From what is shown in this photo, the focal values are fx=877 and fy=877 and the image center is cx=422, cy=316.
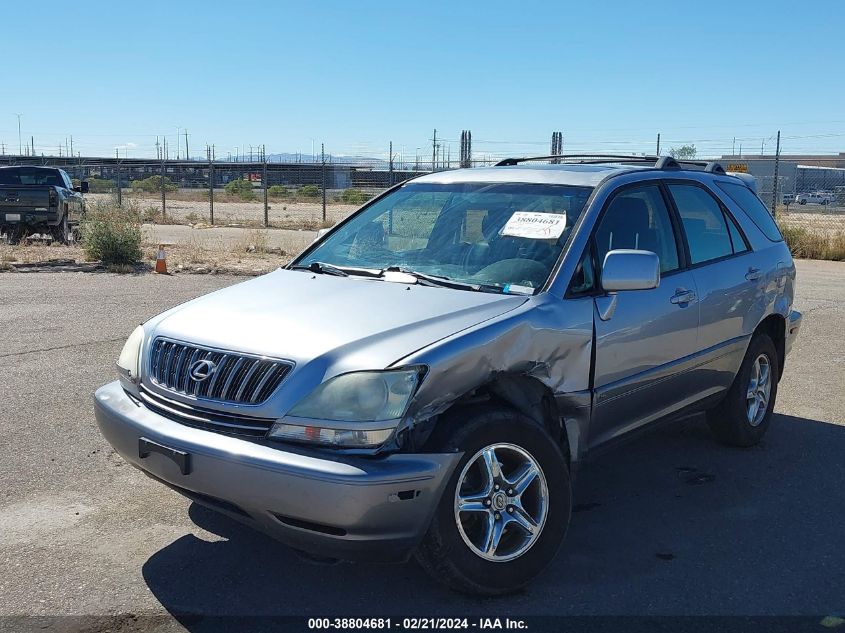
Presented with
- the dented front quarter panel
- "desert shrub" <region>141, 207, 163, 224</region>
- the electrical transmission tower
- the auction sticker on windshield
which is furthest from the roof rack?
"desert shrub" <region>141, 207, 163, 224</region>

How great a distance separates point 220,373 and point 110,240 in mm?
→ 12128

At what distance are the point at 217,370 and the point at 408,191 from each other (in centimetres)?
214

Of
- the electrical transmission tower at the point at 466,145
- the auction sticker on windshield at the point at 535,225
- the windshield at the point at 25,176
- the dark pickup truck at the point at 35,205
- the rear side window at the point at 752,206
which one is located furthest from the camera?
the electrical transmission tower at the point at 466,145

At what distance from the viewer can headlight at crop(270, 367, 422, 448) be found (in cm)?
326

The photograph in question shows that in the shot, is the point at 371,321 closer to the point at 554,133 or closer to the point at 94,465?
the point at 94,465

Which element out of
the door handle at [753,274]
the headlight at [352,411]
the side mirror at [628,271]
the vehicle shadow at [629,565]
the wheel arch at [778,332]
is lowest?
the vehicle shadow at [629,565]

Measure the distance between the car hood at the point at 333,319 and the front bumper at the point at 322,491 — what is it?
0.38 metres

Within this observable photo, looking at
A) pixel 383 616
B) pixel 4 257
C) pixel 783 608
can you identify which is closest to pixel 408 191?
pixel 383 616

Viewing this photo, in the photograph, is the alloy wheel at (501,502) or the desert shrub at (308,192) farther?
the desert shrub at (308,192)

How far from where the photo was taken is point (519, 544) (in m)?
3.69

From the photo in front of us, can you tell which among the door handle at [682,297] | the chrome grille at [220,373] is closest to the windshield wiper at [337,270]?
the chrome grille at [220,373]

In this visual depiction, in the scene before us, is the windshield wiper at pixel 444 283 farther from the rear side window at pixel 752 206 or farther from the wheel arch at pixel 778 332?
the wheel arch at pixel 778 332

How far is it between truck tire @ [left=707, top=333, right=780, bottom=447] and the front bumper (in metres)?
2.94

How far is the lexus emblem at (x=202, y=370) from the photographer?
3.54 m
